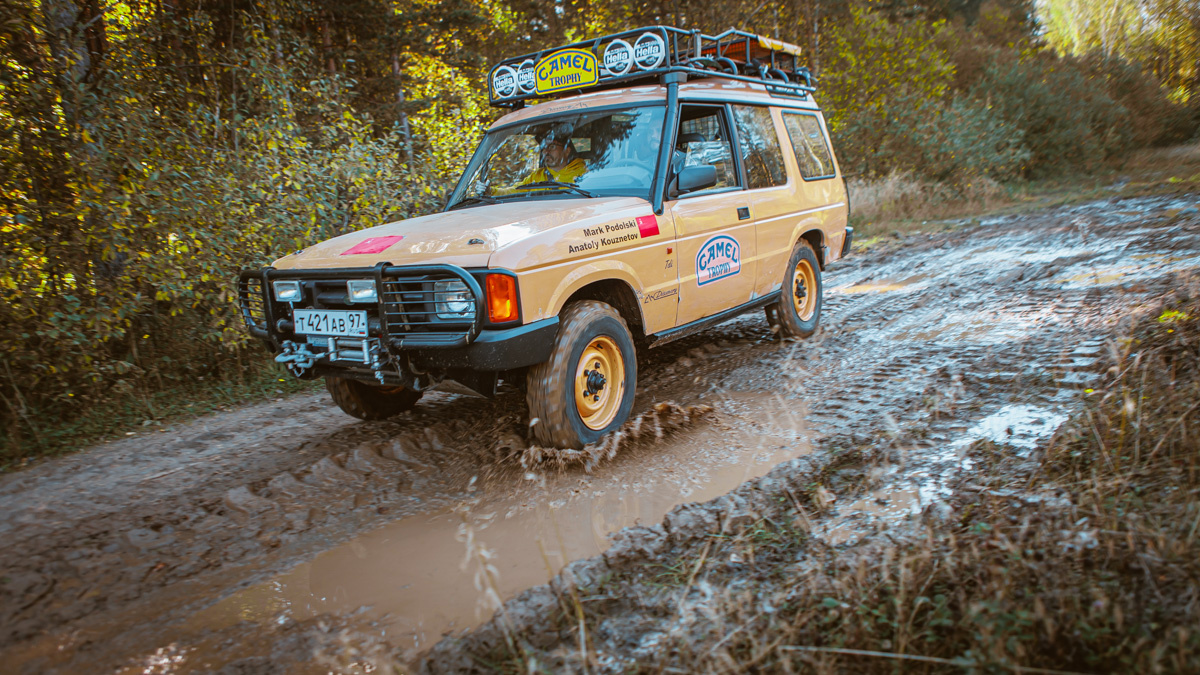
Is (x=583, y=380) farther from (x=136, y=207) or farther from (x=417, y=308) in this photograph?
(x=136, y=207)

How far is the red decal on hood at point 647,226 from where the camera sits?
13.5ft

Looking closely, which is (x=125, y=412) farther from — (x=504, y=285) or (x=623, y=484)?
(x=623, y=484)

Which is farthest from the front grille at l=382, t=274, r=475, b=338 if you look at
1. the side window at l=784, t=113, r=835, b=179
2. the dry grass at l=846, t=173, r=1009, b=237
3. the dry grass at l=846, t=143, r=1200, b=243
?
the dry grass at l=846, t=173, r=1009, b=237

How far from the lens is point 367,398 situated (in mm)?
4641

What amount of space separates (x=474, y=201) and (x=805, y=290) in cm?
314

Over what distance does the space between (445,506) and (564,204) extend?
181 cm

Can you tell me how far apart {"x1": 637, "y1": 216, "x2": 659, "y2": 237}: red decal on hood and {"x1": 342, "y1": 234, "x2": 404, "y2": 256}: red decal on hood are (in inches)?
52.6

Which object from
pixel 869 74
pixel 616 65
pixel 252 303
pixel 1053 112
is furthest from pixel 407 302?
pixel 1053 112

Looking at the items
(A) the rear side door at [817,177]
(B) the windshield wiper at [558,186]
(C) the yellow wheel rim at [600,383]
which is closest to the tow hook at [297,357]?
(C) the yellow wheel rim at [600,383]

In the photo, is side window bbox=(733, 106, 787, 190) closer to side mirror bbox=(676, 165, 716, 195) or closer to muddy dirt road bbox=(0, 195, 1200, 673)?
side mirror bbox=(676, 165, 716, 195)

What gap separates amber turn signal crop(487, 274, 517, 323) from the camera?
3.31 m

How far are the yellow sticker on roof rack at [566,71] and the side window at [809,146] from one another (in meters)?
1.92

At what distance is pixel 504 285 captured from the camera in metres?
3.33

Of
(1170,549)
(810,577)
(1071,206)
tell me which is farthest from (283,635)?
(1071,206)
